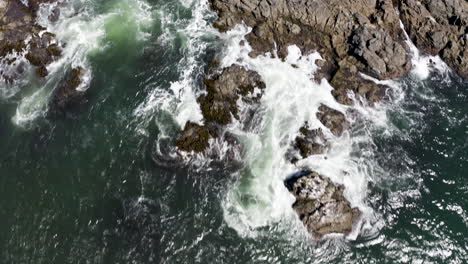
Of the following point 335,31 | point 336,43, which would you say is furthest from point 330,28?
point 336,43

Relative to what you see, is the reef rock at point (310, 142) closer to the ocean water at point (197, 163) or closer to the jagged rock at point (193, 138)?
the ocean water at point (197, 163)

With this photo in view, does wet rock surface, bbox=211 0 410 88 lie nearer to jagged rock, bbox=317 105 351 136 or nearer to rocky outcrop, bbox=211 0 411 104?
rocky outcrop, bbox=211 0 411 104

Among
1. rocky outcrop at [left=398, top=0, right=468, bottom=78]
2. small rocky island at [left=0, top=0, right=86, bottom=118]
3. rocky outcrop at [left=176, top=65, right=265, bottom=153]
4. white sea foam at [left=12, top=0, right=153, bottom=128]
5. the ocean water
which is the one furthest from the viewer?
rocky outcrop at [left=398, top=0, right=468, bottom=78]

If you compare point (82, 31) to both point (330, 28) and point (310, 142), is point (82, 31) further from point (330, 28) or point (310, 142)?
point (310, 142)

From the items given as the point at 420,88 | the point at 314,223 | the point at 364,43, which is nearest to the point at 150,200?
the point at 314,223

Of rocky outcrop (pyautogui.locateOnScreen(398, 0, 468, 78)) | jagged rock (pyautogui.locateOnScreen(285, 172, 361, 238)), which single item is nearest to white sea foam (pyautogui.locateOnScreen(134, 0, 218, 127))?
jagged rock (pyautogui.locateOnScreen(285, 172, 361, 238))

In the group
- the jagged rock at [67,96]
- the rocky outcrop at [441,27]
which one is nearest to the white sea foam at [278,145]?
the rocky outcrop at [441,27]
